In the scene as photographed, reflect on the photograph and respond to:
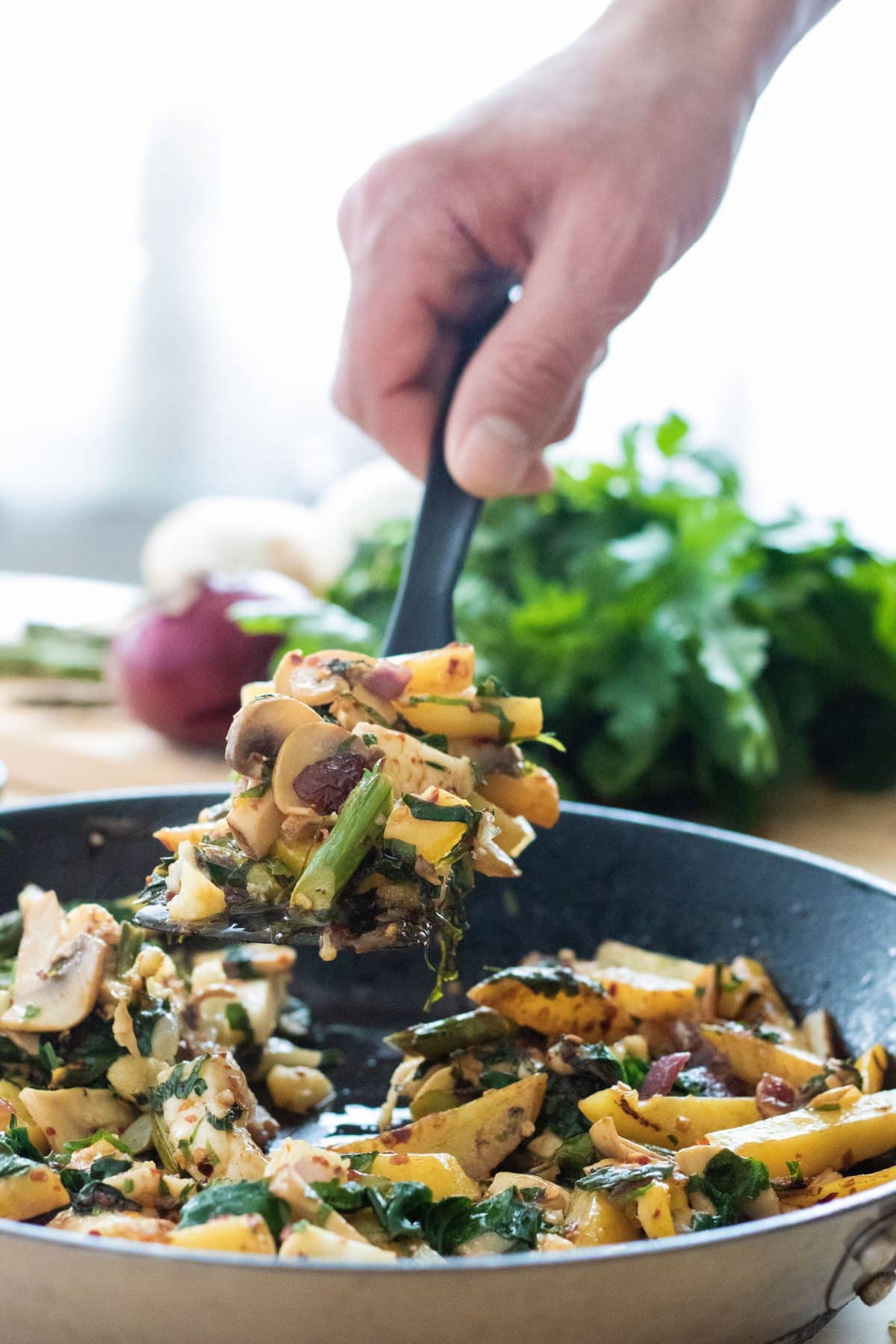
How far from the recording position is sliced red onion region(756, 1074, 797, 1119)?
4.18 feet

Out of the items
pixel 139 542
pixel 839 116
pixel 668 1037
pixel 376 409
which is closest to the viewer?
pixel 668 1037

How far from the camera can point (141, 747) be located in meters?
2.65

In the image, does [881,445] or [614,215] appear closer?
[614,215]

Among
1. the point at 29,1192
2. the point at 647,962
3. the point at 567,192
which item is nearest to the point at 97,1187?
the point at 29,1192

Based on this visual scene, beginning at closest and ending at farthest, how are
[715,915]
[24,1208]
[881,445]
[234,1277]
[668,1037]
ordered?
[234,1277] < [24,1208] < [668,1037] < [715,915] < [881,445]

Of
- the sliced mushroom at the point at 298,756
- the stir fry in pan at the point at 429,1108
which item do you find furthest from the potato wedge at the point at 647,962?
the sliced mushroom at the point at 298,756

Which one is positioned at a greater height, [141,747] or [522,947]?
[522,947]

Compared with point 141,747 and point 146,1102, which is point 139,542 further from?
point 146,1102

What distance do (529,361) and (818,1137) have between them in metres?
0.88

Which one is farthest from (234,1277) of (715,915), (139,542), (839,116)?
(139,542)

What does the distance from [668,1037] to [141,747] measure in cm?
148

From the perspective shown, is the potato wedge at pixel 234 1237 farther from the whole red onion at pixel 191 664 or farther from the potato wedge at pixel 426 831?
the whole red onion at pixel 191 664

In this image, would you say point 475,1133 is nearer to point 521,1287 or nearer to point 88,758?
point 521,1287

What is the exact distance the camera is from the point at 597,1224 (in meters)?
1.04
